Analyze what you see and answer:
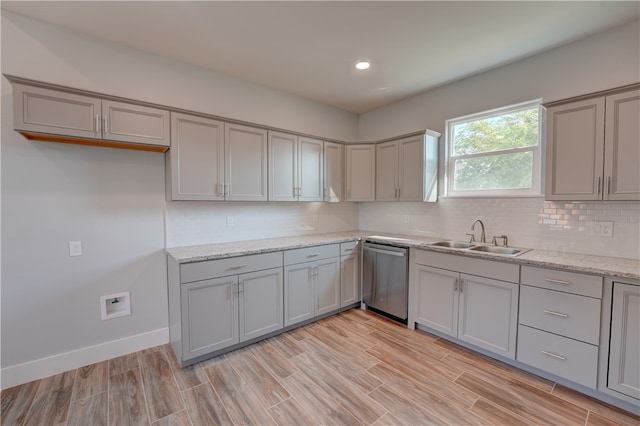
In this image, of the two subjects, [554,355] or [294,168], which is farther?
[294,168]

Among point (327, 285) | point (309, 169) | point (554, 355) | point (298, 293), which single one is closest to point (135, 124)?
point (309, 169)

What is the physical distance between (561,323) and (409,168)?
6.60ft

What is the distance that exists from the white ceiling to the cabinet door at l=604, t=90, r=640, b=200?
696 millimetres

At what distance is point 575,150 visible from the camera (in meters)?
2.16

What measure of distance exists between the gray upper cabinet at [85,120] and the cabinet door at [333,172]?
1878 millimetres

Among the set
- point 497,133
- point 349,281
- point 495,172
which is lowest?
point 349,281

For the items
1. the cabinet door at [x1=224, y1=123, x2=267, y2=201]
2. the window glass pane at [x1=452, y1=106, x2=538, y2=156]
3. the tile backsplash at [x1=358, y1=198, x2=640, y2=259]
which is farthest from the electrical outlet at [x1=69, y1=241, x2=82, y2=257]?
the window glass pane at [x1=452, y1=106, x2=538, y2=156]

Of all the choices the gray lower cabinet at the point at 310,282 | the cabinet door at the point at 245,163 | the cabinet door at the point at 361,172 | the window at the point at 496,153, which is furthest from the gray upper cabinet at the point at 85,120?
the window at the point at 496,153

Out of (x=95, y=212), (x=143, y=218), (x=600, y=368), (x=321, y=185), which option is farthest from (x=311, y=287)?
(x=600, y=368)

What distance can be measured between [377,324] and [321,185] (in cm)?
180

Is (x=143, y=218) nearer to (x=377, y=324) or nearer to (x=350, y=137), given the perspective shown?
(x=377, y=324)

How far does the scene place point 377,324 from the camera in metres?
3.09

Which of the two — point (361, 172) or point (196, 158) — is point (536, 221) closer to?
point (361, 172)

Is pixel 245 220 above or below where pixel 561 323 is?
above
